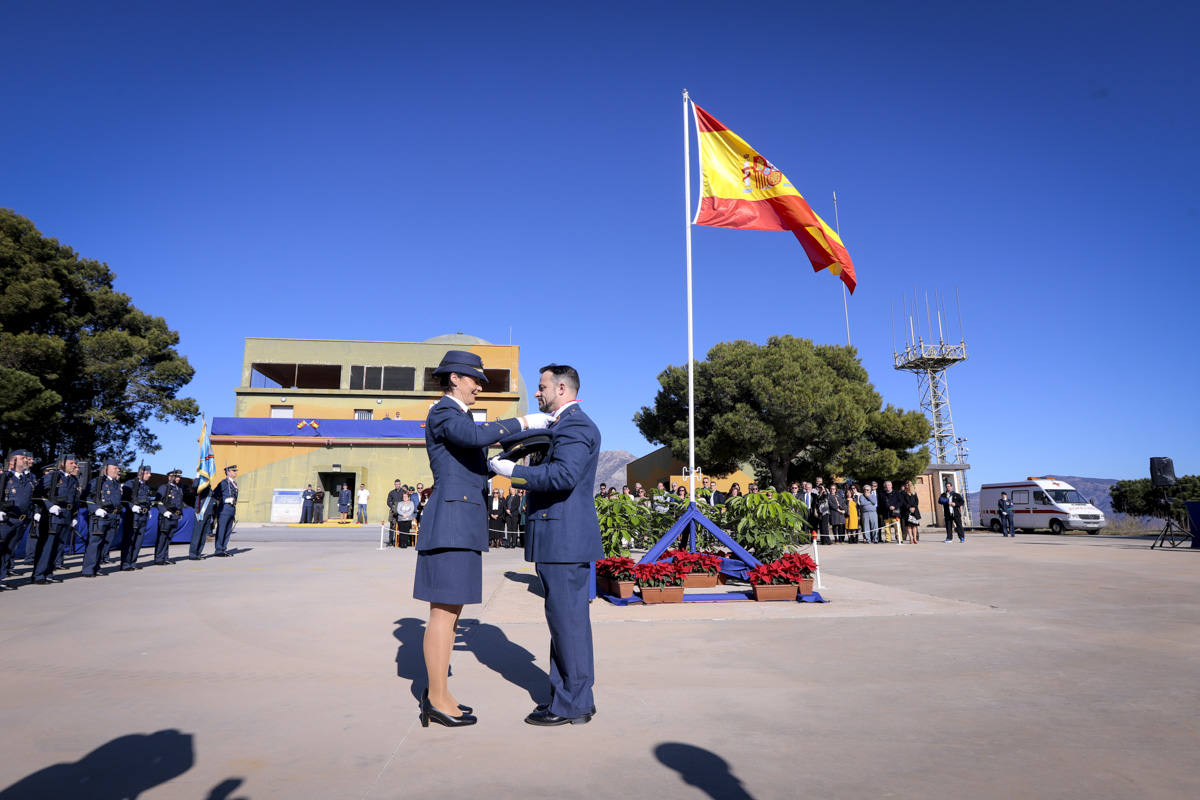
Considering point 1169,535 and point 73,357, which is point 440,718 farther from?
point 73,357

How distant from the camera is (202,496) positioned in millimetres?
15086

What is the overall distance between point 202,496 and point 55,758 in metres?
14.2

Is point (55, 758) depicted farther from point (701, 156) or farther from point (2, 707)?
point (701, 156)

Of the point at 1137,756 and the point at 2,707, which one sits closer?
the point at 1137,756

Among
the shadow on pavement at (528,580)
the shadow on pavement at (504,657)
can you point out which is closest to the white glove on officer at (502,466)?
the shadow on pavement at (504,657)

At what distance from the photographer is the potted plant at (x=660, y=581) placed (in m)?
7.21

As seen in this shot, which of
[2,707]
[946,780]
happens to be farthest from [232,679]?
[946,780]

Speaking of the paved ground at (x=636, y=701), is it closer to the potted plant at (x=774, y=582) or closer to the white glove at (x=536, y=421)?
the potted plant at (x=774, y=582)

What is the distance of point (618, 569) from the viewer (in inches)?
300

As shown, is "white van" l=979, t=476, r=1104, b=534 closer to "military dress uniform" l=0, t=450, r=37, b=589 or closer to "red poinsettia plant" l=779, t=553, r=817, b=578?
"red poinsettia plant" l=779, t=553, r=817, b=578

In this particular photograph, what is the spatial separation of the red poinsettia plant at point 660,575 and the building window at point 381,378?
110ft

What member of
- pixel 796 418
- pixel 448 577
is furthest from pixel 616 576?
pixel 796 418

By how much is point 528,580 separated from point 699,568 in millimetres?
3101

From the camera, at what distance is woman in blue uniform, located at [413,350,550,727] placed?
328 centimetres
